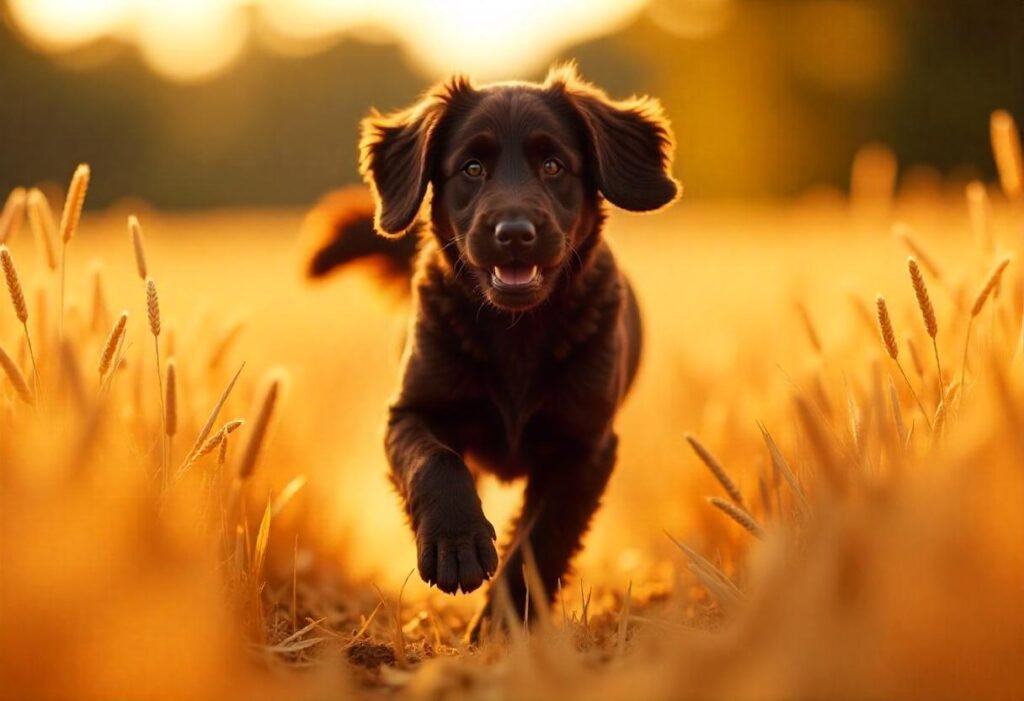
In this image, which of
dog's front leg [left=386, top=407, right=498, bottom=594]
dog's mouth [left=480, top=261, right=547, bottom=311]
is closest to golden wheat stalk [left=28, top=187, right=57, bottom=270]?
dog's front leg [left=386, top=407, right=498, bottom=594]

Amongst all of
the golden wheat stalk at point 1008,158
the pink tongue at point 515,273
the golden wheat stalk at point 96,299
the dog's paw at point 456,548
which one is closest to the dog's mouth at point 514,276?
the pink tongue at point 515,273

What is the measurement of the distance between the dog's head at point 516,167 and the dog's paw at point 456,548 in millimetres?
704

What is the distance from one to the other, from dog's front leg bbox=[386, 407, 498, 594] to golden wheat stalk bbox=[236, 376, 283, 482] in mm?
534

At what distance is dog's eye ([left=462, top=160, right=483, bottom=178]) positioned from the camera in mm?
3578

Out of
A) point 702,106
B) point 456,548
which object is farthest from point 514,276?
point 702,106

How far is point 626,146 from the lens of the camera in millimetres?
3762

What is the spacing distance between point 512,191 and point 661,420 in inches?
107

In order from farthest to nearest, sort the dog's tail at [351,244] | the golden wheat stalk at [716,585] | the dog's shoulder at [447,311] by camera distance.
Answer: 1. the dog's tail at [351,244]
2. the dog's shoulder at [447,311]
3. the golden wheat stalk at [716,585]

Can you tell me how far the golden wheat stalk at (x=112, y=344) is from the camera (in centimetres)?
224

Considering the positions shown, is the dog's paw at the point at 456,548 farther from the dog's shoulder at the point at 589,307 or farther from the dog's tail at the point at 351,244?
the dog's tail at the point at 351,244

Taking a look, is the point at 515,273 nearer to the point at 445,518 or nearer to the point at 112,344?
the point at 445,518

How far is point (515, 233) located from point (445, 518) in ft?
2.70

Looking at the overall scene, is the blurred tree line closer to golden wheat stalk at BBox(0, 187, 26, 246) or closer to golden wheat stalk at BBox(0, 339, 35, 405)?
golden wheat stalk at BBox(0, 187, 26, 246)

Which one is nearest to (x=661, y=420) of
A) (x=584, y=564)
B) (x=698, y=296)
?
(x=584, y=564)
